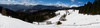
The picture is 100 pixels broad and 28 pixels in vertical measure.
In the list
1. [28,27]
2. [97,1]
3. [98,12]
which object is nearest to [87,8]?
[97,1]

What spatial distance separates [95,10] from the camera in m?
58.2

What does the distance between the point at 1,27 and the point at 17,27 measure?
6.79ft

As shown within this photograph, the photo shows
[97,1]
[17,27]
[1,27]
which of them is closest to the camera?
[1,27]

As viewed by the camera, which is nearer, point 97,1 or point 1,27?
point 1,27

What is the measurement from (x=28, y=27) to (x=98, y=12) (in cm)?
5073

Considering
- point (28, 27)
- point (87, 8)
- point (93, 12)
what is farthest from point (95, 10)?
point (28, 27)

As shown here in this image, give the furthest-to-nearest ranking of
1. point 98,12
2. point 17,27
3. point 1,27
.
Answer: point 98,12
point 17,27
point 1,27

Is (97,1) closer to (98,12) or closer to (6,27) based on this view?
(98,12)

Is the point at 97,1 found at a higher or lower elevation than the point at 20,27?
higher

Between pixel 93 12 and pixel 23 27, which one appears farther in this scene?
pixel 93 12

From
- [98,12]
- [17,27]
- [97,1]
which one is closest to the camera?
[17,27]

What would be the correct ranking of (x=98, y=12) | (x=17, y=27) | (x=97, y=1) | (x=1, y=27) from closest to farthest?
(x=1, y=27) → (x=17, y=27) → (x=98, y=12) → (x=97, y=1)

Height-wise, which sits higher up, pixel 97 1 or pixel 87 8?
pixel 97 1

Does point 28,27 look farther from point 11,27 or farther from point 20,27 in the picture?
point 11,27
